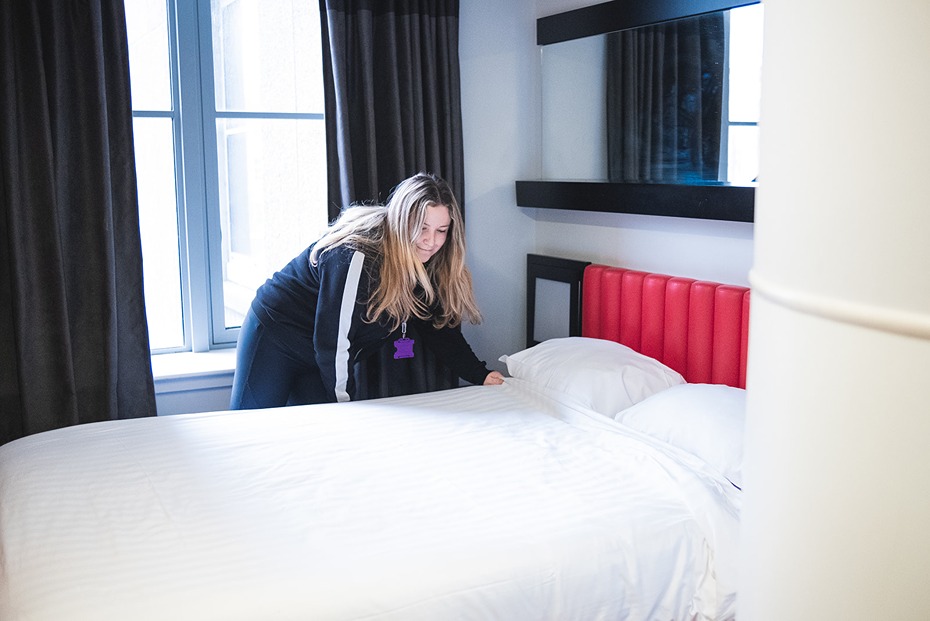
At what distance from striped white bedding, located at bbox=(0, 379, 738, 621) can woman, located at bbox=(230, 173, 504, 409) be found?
41cm

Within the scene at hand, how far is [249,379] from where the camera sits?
3.29 metres

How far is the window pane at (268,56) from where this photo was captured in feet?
12.3

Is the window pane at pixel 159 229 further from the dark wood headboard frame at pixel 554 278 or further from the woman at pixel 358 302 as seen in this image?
the dark wood headboard frame at pixel 554 278

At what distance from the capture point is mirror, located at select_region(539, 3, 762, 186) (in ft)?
9.70

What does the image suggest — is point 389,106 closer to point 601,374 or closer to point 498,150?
point 498,150

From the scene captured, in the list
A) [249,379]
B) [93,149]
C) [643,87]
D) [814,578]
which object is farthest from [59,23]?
[814,578]

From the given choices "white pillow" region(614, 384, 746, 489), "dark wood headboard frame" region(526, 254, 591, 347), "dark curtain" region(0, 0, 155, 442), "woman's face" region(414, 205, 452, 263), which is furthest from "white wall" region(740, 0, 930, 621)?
"dark wood headboard frame" region(526, 254, 591, 347)

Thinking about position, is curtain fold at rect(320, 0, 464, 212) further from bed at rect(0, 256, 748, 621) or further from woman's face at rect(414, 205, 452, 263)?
bed at rect(0, 256, 748, 621)

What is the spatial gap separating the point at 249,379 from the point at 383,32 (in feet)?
5.01

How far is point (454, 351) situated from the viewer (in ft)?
11.5

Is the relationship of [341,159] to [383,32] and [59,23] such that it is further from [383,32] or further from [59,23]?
[59,23]

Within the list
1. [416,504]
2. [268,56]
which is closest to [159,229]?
[268,56]

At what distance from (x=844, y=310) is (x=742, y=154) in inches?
109

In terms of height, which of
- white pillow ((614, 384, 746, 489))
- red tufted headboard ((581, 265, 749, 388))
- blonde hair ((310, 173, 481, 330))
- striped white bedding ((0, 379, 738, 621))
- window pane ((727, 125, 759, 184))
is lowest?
striped white bedding ((0, 379, 738, 621))
